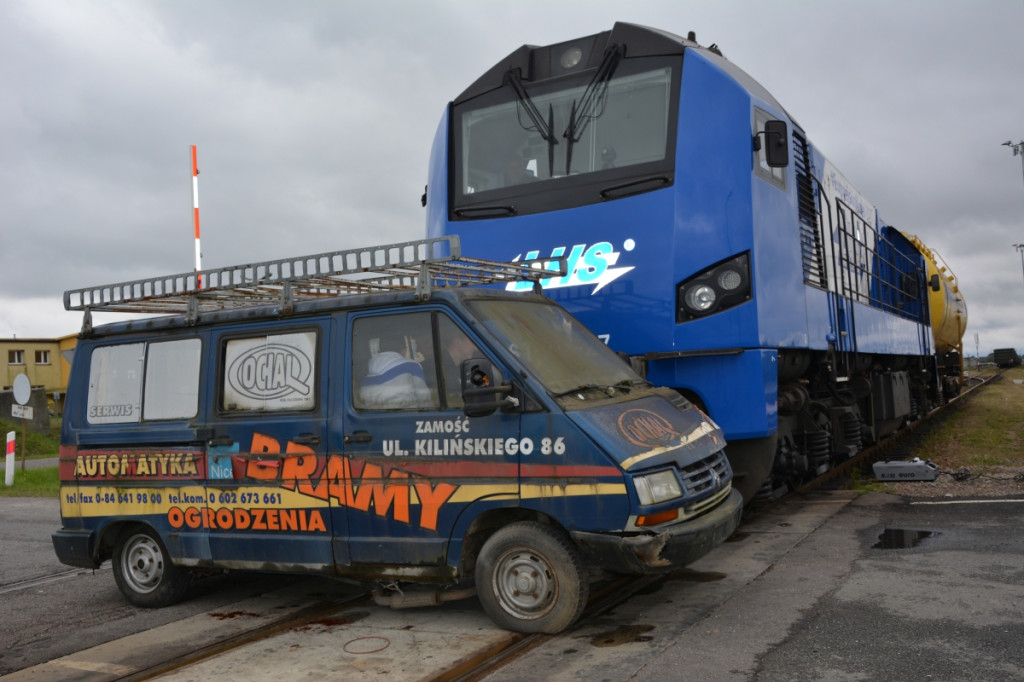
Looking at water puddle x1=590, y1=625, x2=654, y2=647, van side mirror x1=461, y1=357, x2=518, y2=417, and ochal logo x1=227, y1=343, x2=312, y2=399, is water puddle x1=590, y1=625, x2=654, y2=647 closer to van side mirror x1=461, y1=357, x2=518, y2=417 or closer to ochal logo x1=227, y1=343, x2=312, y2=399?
van side mirror x1=461, y1=357, x2=518, y2=417

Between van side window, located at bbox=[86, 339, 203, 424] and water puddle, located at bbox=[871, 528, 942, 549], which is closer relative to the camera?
van side window, located at bbox=[86, 339, 203, 424]

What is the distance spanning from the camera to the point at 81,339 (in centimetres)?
666

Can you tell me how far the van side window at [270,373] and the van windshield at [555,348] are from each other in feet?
3.94

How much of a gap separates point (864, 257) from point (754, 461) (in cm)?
538

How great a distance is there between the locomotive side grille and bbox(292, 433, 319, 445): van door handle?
14.7 feet

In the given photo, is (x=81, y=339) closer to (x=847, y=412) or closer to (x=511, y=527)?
(x=511, y=527)

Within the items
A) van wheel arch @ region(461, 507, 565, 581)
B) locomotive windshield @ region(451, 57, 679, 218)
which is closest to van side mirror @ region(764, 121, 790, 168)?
locomotive windshield @ region(451, 57, 679, 218)

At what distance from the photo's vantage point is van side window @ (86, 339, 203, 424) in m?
6.13

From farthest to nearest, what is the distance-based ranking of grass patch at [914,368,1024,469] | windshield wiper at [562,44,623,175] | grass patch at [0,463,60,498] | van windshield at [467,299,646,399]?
1. grass patch at [0,463,60,498]
2. grass patch at [914,368,1024,469]
3. windshield wiper at [562,44,623,175]
4. van windshield at [467,299,646,399]

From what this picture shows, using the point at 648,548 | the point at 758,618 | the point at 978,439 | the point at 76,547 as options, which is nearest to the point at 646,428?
the point at 648,548

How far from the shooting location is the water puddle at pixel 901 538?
6.64 metres

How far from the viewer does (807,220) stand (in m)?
8.16

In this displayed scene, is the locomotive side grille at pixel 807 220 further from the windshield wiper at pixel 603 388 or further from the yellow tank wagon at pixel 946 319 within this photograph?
the yellow tank wagon at pixel 946 319

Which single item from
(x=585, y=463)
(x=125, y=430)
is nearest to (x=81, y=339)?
(x=125, y=430)
